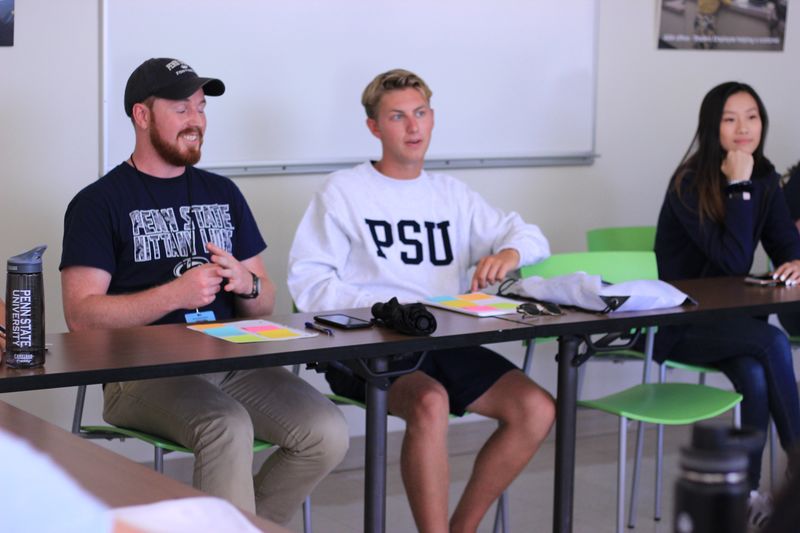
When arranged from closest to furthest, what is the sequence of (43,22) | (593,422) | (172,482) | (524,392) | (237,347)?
(172,482) < (237,347) < (524,392) < (43,22) < (593,422)

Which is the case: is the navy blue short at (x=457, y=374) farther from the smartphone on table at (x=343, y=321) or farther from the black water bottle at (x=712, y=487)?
the black water bottle at (x=712, y=487)

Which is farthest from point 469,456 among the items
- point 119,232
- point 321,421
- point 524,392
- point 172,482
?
point 172,482

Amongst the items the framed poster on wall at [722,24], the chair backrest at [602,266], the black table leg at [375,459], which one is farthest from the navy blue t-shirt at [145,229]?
the framed poster on wall at [722,24]

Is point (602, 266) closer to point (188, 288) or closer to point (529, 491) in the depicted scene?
point (529, 491)

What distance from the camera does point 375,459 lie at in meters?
2.41

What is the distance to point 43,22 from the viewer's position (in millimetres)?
3275

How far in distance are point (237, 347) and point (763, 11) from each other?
3346 millimetres

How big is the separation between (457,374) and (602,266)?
644 mm

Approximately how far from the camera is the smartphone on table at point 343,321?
7.86 ft

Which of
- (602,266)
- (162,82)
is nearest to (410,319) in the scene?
(162,82)

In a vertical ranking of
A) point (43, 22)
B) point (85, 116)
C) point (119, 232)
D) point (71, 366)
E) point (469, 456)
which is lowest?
point (469, 456)

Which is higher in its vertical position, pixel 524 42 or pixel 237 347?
pixel 524 42

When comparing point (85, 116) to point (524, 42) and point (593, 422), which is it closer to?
point (524, 42)

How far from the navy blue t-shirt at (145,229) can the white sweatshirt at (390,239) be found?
28 cm
